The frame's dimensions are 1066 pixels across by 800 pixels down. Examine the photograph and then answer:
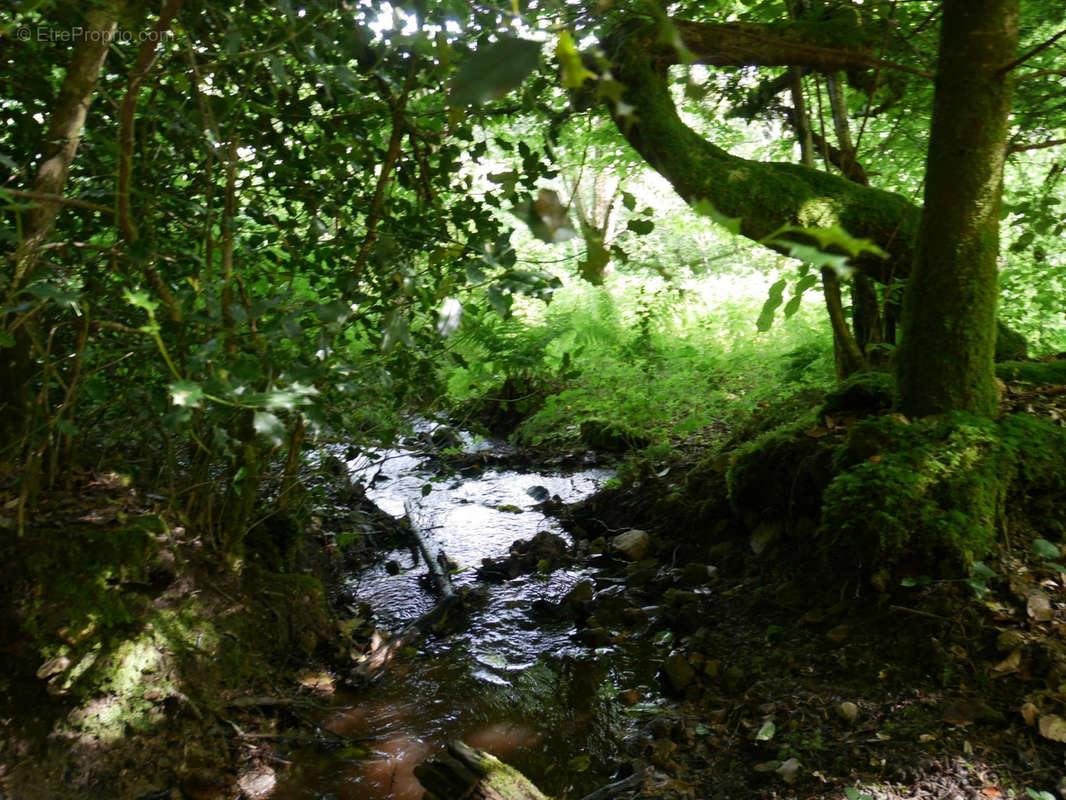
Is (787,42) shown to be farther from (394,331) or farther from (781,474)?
(394,331)

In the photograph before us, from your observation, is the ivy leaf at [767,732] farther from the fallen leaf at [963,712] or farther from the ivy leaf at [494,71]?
the ivy leaf at [494,71]

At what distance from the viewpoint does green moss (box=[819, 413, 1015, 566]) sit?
281cm

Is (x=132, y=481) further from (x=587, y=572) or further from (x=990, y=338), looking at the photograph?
(x=990, y=338)

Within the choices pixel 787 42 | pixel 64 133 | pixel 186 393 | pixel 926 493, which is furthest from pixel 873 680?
pixel 64 133

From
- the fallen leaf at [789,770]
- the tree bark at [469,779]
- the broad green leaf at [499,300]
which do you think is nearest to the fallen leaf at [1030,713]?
the fallen leaf at [789,770]

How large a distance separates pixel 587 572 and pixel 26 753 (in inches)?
127

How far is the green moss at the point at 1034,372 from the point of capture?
12.3ft

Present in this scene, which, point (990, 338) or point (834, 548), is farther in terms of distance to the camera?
point (834, 548)

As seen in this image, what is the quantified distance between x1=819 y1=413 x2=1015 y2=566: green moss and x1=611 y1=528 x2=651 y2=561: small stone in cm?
178

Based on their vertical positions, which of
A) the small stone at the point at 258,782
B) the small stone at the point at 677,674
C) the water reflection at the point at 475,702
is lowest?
the water reflection at the point at 475,702

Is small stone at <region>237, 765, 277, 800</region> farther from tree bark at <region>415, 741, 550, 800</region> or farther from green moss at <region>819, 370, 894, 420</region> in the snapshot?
green moss at <region>819, 370, 894, 420</region>

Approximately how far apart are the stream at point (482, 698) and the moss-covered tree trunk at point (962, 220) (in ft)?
6.54

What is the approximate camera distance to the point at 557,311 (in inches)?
338

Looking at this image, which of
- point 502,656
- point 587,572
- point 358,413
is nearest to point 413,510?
point 587,572
